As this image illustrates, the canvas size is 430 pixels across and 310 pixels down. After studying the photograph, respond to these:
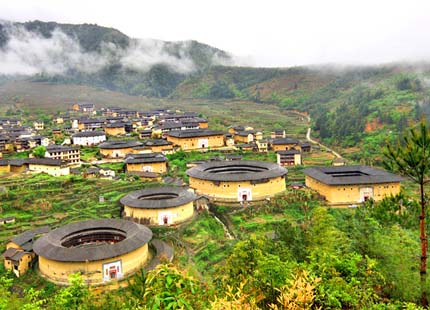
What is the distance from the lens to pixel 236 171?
50312 mm

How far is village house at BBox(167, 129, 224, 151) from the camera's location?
66.6m

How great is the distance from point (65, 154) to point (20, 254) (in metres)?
28.4

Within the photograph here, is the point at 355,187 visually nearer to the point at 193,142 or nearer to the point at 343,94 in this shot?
the point at 193,142

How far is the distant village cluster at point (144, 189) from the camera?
27.1 m

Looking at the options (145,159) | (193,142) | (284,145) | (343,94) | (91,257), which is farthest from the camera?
(343,94)

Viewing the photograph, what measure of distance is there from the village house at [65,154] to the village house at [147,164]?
824 centimetres

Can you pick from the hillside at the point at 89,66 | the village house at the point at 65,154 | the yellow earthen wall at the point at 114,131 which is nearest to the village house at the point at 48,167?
the village house at the point at 65,154

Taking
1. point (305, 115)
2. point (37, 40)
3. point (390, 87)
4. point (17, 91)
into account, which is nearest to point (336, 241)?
point (390, 87)

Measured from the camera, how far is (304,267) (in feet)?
43.2

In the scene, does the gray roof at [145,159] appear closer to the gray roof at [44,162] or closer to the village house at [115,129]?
the gray roof at [44,162]

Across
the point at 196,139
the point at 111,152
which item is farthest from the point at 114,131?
the point at 196,139

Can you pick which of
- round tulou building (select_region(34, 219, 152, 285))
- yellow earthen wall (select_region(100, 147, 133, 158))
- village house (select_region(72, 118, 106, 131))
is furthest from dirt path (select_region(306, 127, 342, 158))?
round tulou building (select_region(34, 219, 152, 285))

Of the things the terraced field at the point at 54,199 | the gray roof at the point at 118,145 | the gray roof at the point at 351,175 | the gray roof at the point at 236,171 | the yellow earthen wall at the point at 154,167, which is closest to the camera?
the terraced field at the point at 54,199

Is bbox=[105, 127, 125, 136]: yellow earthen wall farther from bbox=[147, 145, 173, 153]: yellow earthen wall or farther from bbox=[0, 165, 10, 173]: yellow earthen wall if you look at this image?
bbox=[0, 165, 10, 173]: yellow earthen wall
